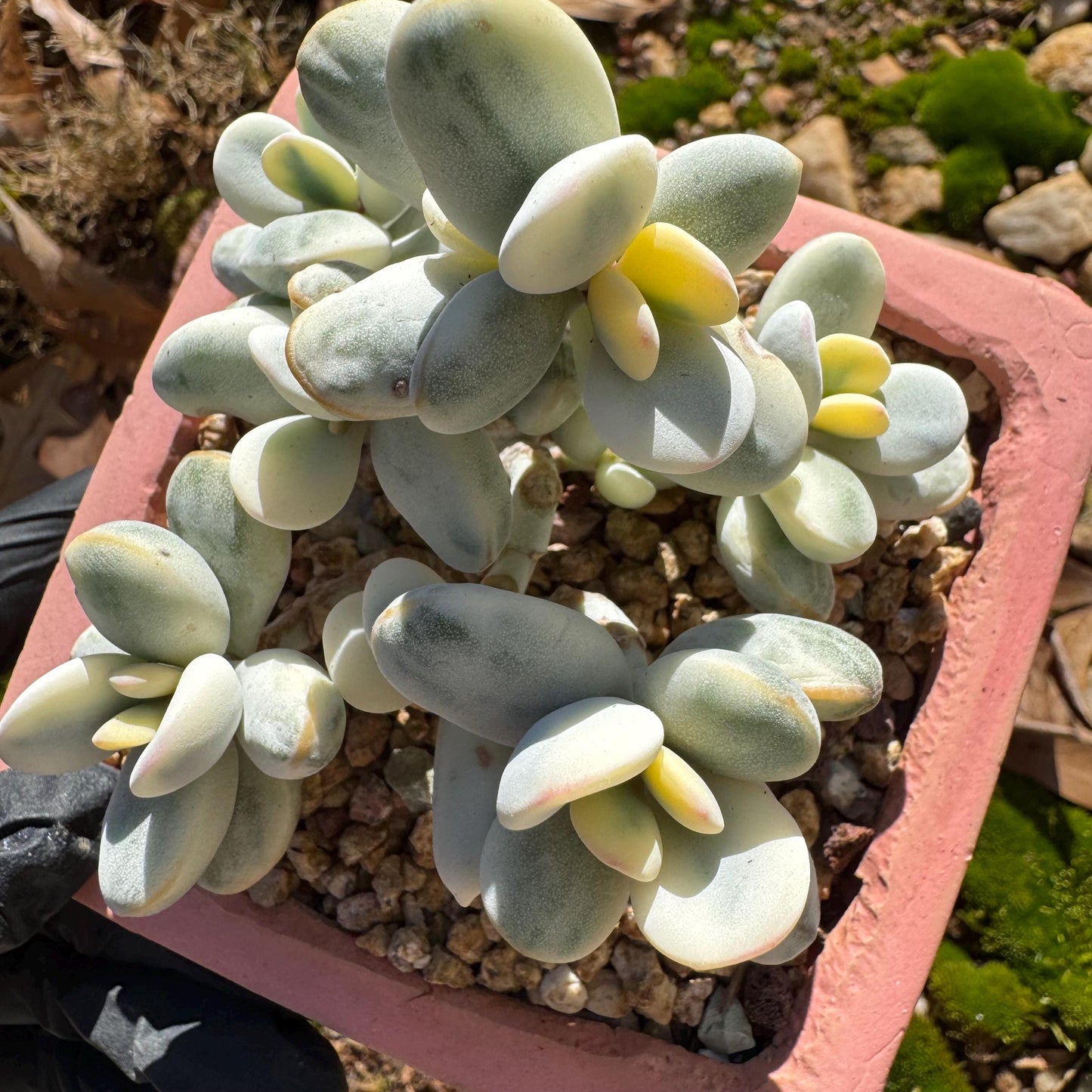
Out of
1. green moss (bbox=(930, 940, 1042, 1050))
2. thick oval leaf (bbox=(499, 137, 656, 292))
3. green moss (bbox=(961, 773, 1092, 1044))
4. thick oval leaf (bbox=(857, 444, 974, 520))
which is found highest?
thick oval leaf (bbox=(499, 137, 656, 292))

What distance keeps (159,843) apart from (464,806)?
7.0 inches

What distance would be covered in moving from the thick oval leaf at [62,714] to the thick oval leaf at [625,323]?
0.34 m

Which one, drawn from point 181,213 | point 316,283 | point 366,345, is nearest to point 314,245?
point 316,283

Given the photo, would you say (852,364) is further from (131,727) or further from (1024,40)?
(1024,40)

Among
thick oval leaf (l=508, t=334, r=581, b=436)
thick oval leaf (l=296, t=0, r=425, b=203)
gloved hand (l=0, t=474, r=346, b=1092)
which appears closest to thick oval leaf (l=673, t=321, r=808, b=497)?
thick oval leaf (l=508, t=334, r=581, b=436)

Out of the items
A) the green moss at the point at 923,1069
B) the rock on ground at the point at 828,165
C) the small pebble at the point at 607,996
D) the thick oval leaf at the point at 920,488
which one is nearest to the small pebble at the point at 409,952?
the small pebble at the point at 607,996

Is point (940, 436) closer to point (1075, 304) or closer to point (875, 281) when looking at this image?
point (875, 281)

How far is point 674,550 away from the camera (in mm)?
741

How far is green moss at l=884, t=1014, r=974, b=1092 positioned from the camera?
1038 millimetres

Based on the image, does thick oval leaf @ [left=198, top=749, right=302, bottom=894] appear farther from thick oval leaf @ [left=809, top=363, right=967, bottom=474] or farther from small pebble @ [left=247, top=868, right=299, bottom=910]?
thick oval leaf @ [left=809, top=363, right=967, bottom=474]

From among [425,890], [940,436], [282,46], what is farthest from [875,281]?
[282,46]

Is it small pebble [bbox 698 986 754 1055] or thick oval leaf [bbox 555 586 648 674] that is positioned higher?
thick oval leaf [bbox 555 586 648 674]

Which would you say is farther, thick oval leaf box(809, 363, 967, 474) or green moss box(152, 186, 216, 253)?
green moss box(152, 186, 216, 253)

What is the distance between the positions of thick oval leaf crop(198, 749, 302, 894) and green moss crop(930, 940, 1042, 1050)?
804mm
